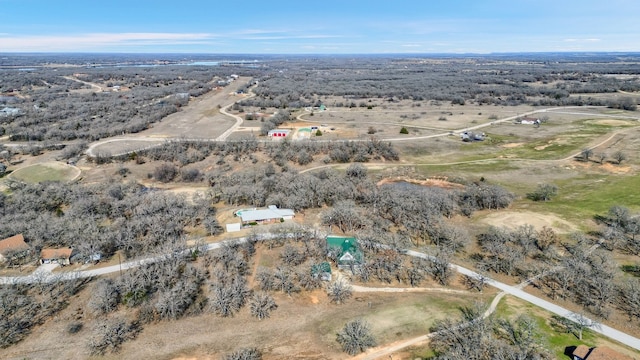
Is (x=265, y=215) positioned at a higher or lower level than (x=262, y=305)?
higher

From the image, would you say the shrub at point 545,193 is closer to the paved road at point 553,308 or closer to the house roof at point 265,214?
the paved road at point 553,308

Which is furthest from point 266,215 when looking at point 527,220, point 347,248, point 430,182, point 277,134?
point 277,134

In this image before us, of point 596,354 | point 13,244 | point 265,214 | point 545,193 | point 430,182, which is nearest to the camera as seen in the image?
point 596,354

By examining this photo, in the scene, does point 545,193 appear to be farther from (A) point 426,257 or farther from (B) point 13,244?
(B) point 13,244

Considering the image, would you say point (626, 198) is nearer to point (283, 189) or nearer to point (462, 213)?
point (462, 213)

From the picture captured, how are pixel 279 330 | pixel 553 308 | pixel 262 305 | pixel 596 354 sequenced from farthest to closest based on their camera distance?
pixel 262 305 < pixel 553 308 < pixel 279 330 < pixel 596 354

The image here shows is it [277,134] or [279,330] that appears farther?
[277,134]
